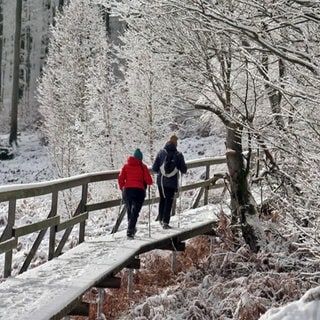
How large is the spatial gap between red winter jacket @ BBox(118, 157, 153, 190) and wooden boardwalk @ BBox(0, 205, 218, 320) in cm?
87

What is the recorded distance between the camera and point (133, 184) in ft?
30.9

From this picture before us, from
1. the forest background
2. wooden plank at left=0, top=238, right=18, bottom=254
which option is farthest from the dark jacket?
wooden plank at left=0, top=238, right=18, bottom=254

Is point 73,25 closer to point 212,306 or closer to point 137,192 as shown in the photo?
point 137,192

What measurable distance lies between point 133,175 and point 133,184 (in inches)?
5.8

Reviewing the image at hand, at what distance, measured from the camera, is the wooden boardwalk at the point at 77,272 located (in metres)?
5.69

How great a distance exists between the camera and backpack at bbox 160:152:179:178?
1035 centimetres

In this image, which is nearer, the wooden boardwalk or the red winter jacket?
the wooden boardwalk

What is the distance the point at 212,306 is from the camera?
744 cm

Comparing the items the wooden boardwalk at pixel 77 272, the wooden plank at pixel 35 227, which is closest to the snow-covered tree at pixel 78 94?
the wooden boardwalk at pixel 77 272

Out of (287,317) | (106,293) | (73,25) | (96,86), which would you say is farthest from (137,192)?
(73,25)

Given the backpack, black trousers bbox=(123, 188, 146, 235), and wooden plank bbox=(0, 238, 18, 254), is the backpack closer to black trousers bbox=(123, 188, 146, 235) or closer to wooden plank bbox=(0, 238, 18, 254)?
black trousers bbox=(123, 188, 146, 235)

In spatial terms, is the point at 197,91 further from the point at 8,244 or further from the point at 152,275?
the point at 8,244

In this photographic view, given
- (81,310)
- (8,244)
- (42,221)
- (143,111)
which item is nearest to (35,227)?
(42,221)

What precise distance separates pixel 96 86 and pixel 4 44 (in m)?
23.7
